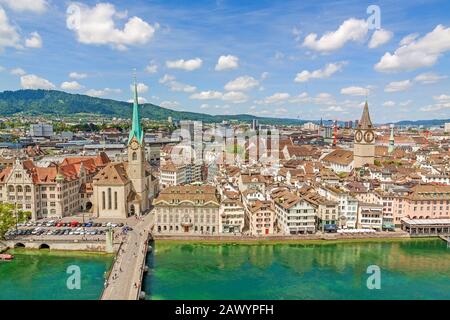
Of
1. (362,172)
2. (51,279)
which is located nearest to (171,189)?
(51,279)

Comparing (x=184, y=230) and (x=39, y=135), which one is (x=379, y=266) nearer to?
(x=184, y=230)

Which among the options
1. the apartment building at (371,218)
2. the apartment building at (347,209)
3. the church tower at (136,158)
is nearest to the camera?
the apartment building at (347,209)

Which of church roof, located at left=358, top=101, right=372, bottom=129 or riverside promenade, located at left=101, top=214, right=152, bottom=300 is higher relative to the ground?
church roof, located at left=358, top=101, right=372, bottom=129

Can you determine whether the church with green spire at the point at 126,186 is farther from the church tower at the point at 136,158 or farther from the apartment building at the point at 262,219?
the apartment building at the point at 262,219

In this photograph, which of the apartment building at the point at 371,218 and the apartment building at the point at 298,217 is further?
the apartment building at the point at 371,218

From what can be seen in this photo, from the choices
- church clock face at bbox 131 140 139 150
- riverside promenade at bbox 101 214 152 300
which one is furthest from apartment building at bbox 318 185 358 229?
church clock face at bbox 131 140 139 150

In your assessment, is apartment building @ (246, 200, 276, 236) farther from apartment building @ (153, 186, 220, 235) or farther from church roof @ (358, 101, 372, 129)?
church roof @ (358, 101, 372, 129)

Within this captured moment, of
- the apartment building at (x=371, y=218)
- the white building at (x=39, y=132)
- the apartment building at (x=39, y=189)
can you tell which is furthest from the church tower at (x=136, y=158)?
the white building at (x=39, y=132)
